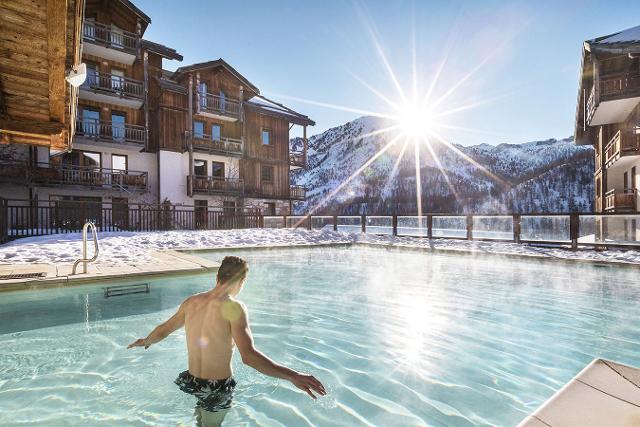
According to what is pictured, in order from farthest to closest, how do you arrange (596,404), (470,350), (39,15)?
(470,350) → (39,15) → (596,404)

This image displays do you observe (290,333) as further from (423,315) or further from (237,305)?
(237,305)

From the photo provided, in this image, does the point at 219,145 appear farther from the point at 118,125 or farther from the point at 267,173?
the point at 118,125

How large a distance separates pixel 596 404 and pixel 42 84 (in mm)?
7399

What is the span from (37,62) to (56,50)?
2.71ft

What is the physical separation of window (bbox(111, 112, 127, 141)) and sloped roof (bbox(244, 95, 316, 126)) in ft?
31.3

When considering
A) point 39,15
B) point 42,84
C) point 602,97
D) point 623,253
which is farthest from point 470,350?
point 602,97

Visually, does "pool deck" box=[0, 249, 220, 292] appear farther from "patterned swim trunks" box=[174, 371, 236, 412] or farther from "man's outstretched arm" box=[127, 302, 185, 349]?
"patterned swim trunks" box=[174, 371, 236, 412]

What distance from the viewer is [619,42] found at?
15.9 meters

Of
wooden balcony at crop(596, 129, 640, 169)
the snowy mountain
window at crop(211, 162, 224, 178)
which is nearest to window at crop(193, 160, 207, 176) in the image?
window at crop(211, 162, 224, 178)

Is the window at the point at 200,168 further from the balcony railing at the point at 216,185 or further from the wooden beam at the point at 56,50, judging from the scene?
the wooden beam at the point at 56,50

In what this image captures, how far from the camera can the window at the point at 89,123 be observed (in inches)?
820

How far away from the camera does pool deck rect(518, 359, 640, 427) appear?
1848 millimetres

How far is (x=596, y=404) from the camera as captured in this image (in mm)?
2025

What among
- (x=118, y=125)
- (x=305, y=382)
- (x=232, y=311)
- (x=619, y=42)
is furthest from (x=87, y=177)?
(x=619, y=42)
